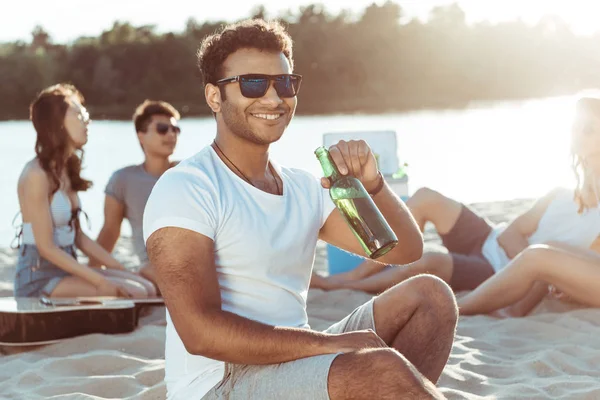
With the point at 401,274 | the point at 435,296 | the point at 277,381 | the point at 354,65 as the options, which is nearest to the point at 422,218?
the point at 401,274

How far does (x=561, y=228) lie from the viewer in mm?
5004

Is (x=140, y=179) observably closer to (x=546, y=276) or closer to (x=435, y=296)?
(x=546, y=276)

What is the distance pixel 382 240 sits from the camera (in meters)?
2.33

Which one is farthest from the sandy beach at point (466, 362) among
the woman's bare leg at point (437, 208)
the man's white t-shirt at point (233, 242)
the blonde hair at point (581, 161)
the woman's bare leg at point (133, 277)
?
the man's white t-shirt at point (233, 242)

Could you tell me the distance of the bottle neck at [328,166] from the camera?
8.33 ft

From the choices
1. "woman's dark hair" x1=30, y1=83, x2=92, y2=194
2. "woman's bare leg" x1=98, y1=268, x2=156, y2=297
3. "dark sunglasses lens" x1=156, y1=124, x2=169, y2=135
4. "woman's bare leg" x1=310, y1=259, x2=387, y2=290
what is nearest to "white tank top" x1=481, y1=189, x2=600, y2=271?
"woman's bare leg" x1=310, y1=259, x2=387, y2=290

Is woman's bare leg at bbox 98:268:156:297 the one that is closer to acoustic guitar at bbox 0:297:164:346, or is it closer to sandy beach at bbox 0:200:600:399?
sandy beach at bbox 0:200:600:399

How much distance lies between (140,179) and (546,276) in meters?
2.51

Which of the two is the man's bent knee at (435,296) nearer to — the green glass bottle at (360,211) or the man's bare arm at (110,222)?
the green glass bottle at (360,211)

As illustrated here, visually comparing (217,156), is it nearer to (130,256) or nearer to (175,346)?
(175,346)

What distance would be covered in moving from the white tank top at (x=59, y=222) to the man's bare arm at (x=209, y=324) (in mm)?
2514

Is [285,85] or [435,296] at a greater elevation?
[285,85]

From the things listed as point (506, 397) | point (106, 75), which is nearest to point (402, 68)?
point (106, 75)

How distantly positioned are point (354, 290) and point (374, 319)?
8.68ft
